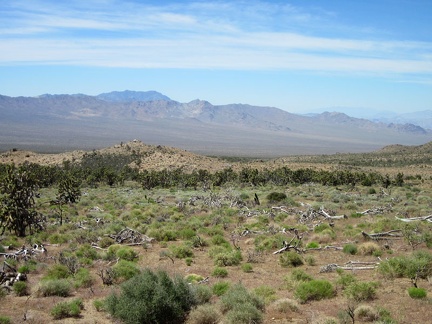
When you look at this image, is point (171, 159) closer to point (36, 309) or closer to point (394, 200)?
point (394, 200)

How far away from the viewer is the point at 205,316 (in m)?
11.0

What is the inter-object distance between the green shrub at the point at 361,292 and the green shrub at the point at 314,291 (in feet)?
1.75

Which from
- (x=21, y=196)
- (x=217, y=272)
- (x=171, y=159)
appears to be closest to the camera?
(x=217, y=272)

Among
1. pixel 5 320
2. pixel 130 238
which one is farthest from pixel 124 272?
pixel 130 238

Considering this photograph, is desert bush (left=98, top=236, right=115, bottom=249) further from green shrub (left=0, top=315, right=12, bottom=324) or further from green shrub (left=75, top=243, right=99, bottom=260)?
green shrub (left=0, top=315, right=12, bottom=324)

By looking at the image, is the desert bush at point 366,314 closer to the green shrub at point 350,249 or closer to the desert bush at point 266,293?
the desert bush at point 266,293

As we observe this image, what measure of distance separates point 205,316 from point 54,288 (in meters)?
5.67

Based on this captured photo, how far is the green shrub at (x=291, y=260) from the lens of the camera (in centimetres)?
1675

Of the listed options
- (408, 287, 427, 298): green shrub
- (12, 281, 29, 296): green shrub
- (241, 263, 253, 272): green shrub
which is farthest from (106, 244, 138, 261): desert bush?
(408, 287, 427, 298): green shrub

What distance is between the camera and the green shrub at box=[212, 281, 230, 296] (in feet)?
43.7

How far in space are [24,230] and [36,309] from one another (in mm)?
12711

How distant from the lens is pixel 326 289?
12.8 m

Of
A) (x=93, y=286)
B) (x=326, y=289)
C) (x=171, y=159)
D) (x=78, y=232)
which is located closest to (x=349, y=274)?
(x=326, y=289)

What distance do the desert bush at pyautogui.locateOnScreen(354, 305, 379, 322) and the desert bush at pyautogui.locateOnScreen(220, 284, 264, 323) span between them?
8.28ft
